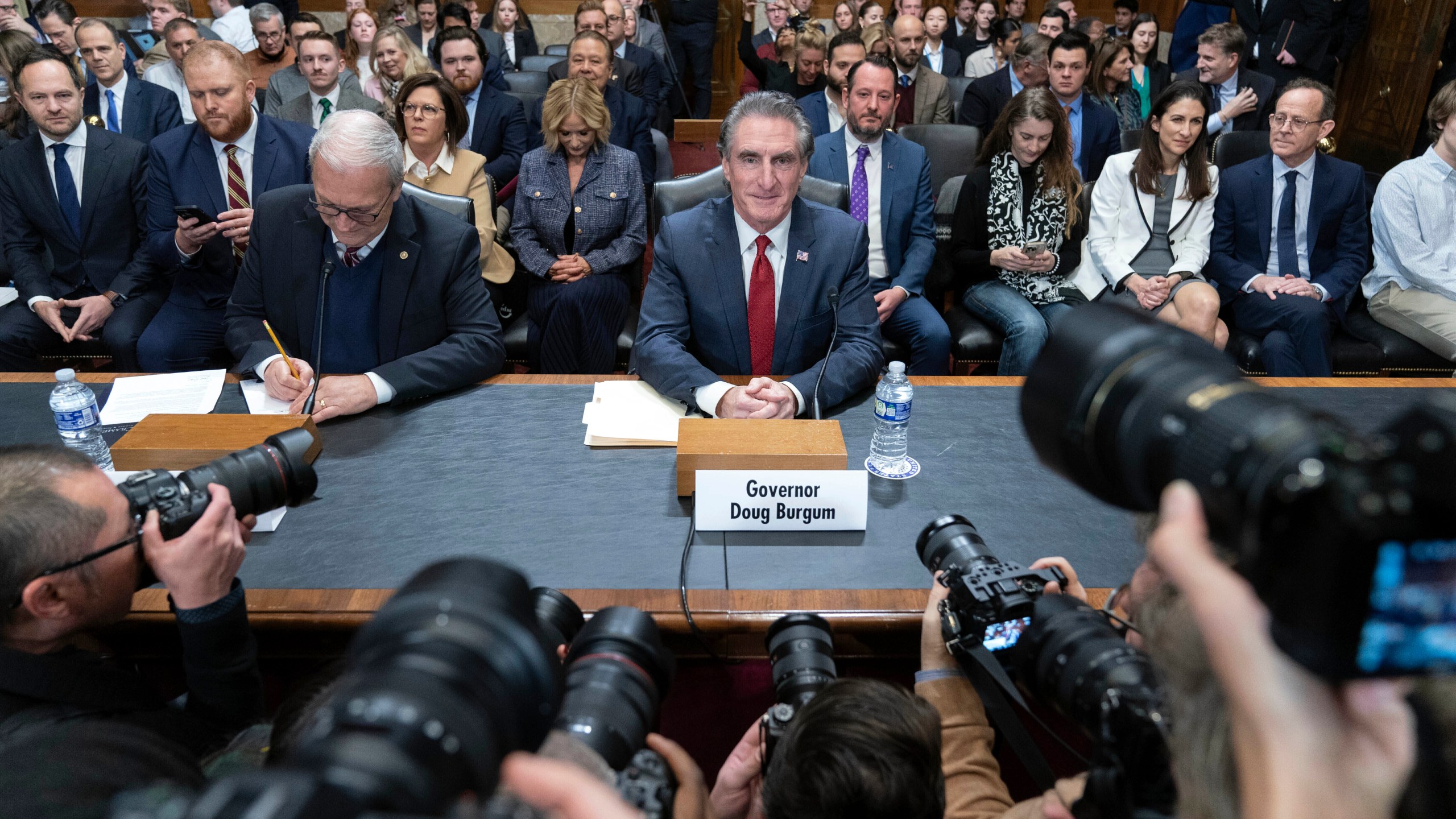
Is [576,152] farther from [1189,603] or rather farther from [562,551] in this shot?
[1189,603]

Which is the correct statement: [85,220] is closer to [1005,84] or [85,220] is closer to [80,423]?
[80,423]

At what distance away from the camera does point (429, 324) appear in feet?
7.47

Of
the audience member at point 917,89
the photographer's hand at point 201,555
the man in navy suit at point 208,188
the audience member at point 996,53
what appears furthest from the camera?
the audience member at point 996,53

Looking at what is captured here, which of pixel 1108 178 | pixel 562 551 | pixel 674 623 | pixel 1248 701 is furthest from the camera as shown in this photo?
pixel 1108 178

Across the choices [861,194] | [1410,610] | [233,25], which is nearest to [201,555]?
[1410,610]

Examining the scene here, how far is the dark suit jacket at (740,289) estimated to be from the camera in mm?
2354

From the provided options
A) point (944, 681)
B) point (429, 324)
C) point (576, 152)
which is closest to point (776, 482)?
point (944, 681)

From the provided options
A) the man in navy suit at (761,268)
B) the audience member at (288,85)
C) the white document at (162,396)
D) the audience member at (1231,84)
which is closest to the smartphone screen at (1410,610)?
the man in navy suit at (761,268)

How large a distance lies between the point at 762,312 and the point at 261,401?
120 centimetres

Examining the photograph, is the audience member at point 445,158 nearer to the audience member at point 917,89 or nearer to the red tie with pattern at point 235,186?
the red tie with pattern at point 235,186

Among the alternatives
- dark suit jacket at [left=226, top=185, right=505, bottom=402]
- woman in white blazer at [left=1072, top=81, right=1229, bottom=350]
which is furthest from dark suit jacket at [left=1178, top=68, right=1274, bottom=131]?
dark suit jacket at [left=226, top=185, right=505, bottom=402]

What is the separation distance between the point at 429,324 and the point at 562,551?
99 centimetres

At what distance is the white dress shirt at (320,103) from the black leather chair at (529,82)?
1.23 meters

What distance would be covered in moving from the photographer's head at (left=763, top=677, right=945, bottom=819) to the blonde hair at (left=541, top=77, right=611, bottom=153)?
293cm
